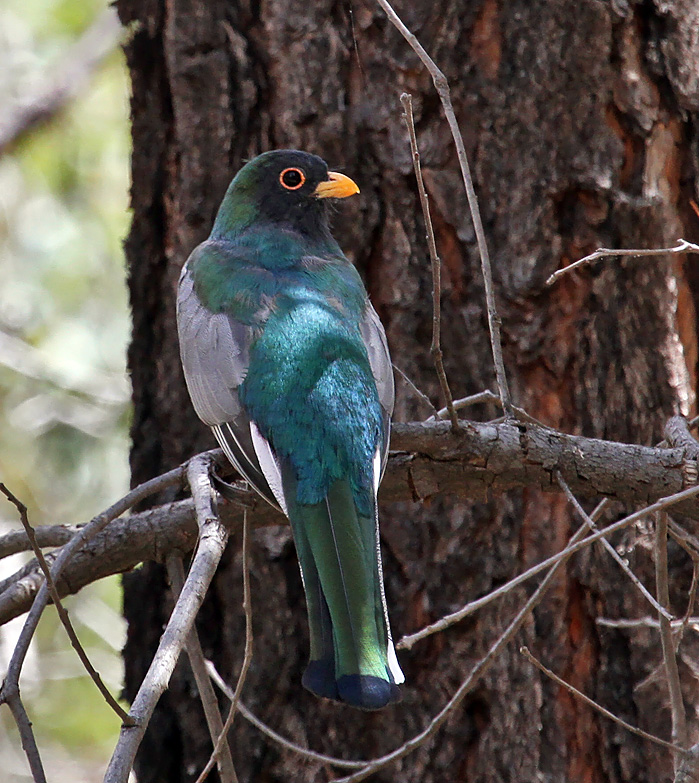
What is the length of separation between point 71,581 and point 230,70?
192cm

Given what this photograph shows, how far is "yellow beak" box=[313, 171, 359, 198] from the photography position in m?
3.76

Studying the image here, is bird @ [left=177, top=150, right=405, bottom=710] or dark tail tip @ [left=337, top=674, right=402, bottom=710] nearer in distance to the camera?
dark tail tip @ [left=337, top=674, right=402, bottom=710]

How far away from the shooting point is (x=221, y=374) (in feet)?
10.9

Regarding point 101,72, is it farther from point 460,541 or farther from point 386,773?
point 386,773

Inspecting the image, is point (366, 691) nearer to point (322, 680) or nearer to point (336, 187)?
point (322, 680)

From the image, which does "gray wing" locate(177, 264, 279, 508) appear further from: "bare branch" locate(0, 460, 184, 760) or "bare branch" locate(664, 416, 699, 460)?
"bare branch" locate(664, 416, 699, 460)

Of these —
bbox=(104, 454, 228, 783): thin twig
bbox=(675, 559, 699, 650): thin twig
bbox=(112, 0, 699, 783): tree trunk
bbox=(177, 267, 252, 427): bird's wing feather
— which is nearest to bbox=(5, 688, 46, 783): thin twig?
bbox=(104, 454, 228, 783): thin twig

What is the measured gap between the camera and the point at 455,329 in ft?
12.6

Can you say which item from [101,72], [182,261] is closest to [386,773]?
[182,261]

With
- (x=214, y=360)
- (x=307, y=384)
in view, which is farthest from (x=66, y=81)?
(x=307, y=384)

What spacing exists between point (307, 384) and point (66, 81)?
3739 mm

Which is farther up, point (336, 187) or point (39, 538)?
point (336, 187)

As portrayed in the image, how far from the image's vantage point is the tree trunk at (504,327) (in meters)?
3.65

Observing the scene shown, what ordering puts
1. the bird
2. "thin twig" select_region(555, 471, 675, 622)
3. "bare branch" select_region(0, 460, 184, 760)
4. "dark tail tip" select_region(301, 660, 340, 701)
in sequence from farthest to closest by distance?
the bird, "dark tail tip" select_region(301, 660, 340, 701), "thin twig" select_region(555, 471, 675, 622), "bare branch" select_region(0, 460, 184, 760)
